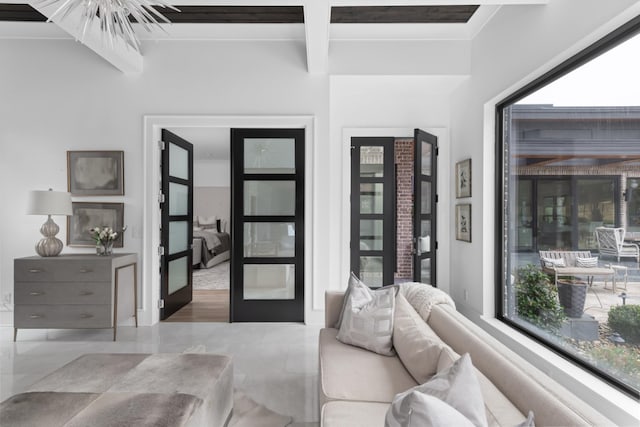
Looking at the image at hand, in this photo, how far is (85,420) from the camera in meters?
1.48

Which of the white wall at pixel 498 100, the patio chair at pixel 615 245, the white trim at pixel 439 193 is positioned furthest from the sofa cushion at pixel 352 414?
the white trim at pixel 439 193

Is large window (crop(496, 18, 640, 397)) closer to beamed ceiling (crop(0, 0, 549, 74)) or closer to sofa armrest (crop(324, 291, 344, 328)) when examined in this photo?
beamed ceiling (crop(0, 0, 549, 74))

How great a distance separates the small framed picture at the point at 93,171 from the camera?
3924mm

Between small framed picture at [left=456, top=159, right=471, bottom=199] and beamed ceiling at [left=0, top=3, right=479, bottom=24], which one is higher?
beamed ceiling at [left=0, top=3, right=479, bottom=24]

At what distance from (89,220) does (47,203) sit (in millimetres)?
568

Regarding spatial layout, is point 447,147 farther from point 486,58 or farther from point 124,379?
point 124,379

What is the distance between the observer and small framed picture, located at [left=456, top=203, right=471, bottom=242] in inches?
151

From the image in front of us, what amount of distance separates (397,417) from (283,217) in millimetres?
3215

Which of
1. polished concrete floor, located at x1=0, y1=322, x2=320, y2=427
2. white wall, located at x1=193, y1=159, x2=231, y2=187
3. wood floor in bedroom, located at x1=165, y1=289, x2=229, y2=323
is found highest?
white wall, located at x1=193, y1=159, x2=231, y2=187

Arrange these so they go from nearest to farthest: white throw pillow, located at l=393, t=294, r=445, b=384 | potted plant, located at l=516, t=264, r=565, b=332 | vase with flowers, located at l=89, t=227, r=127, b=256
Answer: white throw pillow, located at l=393, t=294, r=445, b=384
potted plant, located at l=516, t=264, r=565, b=332
vase with flowers, located at l=89, t=227, r=127, b=256

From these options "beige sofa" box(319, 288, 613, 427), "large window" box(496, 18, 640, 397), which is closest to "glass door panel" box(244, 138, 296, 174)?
"beige sofa" box(319, 288, 613, 427)

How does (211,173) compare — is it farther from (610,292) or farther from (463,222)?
(610,292)

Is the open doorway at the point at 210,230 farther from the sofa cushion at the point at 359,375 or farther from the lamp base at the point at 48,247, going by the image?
the sofa cushion at the point at 359,375

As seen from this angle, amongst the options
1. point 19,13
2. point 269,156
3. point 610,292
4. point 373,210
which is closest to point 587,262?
point 610,292
